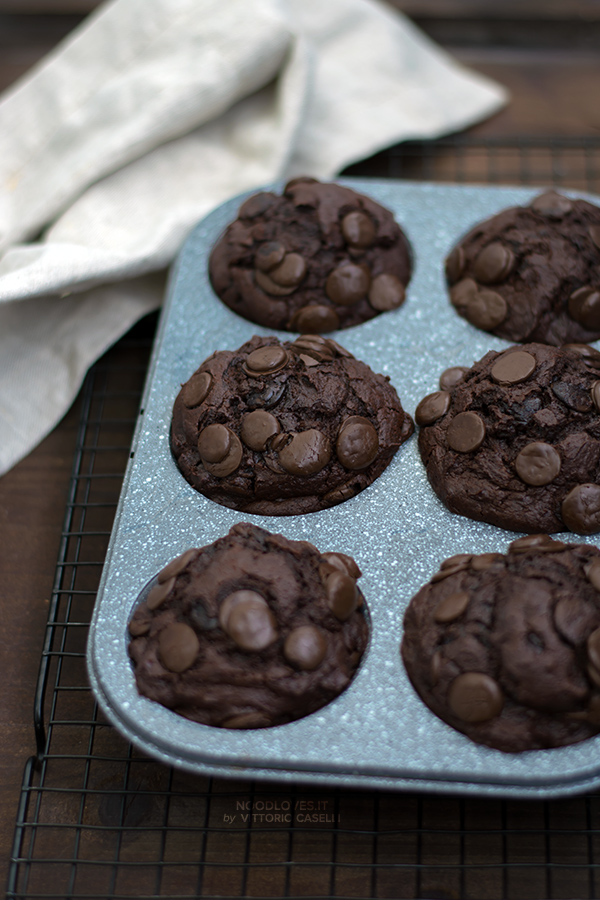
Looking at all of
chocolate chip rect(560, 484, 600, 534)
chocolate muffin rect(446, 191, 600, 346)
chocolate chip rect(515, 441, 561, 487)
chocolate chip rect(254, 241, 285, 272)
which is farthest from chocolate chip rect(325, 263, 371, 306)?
chocolate chip rect(560, 484, 600, 534)

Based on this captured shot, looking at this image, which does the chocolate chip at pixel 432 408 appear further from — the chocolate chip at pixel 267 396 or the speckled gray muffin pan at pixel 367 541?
the chocolate chip at pixel 267 396

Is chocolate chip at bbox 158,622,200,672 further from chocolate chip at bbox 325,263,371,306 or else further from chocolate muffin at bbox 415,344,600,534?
chocolate chip at bbox 325,263,371,306

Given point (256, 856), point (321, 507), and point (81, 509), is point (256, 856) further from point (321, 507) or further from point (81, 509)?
point (81, 509)

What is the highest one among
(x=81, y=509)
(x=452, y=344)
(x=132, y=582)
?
(x=452, y=344)

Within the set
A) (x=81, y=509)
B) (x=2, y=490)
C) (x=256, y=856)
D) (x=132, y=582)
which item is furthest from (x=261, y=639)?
(x=2, y=490)

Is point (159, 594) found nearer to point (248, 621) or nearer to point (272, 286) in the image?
point (248, 621)

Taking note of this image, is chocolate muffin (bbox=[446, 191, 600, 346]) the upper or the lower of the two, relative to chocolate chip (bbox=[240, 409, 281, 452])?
upper

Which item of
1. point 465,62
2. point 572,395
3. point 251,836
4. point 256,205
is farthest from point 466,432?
point 465,62
